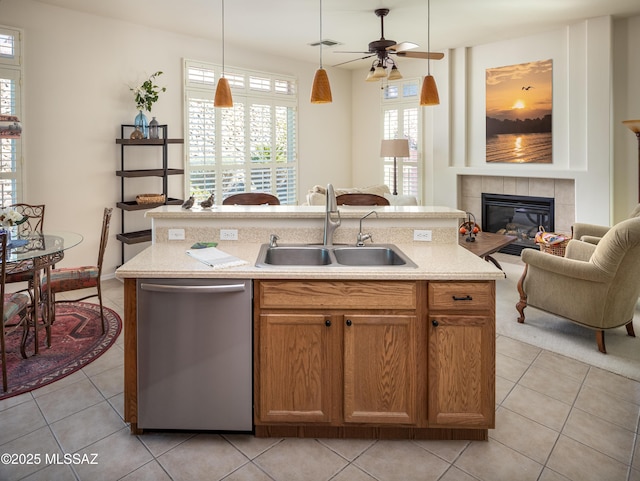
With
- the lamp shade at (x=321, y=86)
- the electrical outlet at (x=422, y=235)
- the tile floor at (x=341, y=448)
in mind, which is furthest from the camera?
the lamp shade at (x=321, y=86)

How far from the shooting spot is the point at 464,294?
2180 mm

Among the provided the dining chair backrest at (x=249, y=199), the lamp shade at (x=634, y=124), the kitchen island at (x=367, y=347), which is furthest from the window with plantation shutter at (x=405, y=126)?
the kitchen island at (x=367, y=347)

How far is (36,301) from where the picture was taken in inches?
133

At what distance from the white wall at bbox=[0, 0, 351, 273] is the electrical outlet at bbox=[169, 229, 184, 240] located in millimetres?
2740

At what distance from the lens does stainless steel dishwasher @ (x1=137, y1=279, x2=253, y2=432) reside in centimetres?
221

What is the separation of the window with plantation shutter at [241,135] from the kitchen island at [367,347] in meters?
4.11

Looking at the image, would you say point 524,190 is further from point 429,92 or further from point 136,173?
point 136,173

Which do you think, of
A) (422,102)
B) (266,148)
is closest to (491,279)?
(422,102)

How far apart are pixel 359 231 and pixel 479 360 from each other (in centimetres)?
101

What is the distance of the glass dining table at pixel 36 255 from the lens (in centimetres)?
305

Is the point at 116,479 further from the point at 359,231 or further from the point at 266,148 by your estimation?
the point at 266,148

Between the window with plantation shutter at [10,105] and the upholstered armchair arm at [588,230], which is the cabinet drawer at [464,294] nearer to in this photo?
the upholstered armchair arm at [588,230]

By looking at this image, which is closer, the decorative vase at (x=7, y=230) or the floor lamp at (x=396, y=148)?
the decorative vase at (x=7, y=230)

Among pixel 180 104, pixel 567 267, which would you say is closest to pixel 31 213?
pixel 180 104
